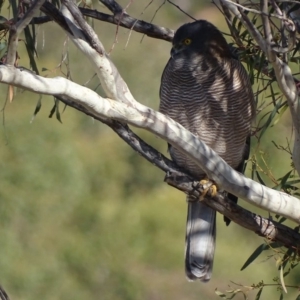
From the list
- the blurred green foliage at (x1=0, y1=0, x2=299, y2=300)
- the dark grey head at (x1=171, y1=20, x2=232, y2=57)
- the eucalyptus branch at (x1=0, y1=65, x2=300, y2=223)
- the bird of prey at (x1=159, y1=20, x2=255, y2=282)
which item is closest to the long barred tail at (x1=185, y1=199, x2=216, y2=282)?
the bird of prey at (x1=159, y1=20, x2=255, y2=282)

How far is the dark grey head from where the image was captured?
334 centimetres

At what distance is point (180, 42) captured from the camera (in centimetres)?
334

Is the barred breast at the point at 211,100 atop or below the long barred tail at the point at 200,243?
atop

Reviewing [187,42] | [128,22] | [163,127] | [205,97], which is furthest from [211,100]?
[163,127]

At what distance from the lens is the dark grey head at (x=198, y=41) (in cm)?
334

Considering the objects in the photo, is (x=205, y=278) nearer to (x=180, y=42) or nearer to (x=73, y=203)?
(x=180, y=42)

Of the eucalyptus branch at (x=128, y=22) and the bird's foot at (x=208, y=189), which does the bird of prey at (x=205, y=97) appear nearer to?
the eucalyptus branch at (x=128, y=22)

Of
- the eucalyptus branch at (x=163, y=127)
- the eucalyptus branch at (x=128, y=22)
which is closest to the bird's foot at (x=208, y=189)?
the eucalyptus branch at (x=163, y=127)

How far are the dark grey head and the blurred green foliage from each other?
138 inches

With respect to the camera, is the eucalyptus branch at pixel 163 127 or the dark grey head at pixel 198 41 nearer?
the eucalyptus branch at pixel 163 127

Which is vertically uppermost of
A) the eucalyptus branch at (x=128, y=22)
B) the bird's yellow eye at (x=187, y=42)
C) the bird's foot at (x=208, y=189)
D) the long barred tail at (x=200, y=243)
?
the bird's yellow eye at (x=187, y=42)

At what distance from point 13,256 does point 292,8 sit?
16.2 feet

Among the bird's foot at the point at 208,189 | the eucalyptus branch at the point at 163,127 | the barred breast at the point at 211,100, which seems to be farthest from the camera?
the barred breast at the point at 211,100

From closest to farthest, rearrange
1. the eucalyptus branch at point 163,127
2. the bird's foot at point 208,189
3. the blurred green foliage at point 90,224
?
the eucalyptus branch at point 163,127
the bird's foot at point 208,189
the blurred green foliage at point 90,224
